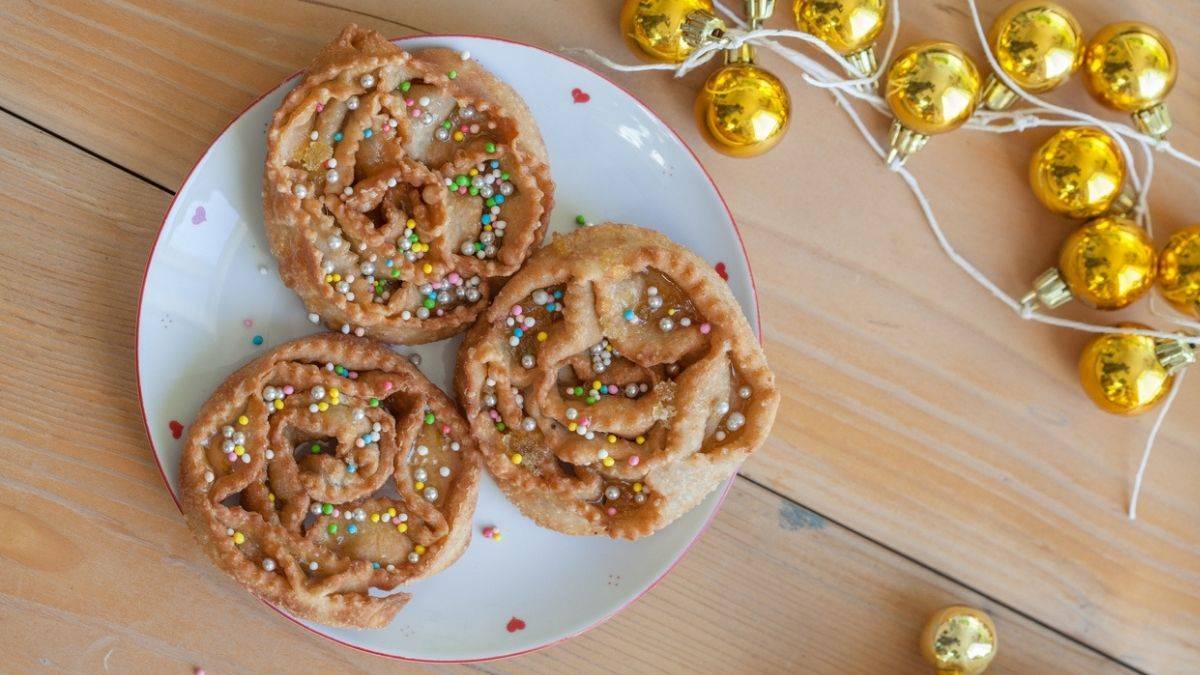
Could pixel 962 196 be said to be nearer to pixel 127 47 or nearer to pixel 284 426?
pixel 284 426

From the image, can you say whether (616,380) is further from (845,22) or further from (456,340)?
(845,22)

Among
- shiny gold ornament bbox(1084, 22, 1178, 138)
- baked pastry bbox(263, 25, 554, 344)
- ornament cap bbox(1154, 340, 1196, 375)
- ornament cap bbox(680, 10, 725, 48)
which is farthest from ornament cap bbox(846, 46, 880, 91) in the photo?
ornament cap bbox(1154, 340, 1196, 375)

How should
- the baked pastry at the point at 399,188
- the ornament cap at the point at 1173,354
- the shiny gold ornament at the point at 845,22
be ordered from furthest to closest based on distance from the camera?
the ornament cap at the point at 1173,354, the shiny gold ornament at the point at 845,22, the baked pastry at the point at 399,188

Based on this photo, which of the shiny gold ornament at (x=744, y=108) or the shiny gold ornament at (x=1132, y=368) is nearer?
the shiny gold ornament at (x=744, y=108)

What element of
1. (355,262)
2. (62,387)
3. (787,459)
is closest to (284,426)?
(355,262)

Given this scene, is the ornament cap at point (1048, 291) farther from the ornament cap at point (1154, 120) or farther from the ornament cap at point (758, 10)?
the ornament cap at point (758, 10)

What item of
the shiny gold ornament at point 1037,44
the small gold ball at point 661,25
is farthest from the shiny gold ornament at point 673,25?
the shiny gold ornament at point 1037,44
